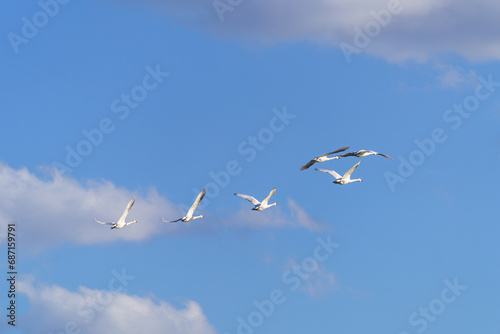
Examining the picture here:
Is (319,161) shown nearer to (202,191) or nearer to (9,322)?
(202,191)

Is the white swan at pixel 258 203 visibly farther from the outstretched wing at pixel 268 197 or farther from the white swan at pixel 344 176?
the white swan at pixel 344 176

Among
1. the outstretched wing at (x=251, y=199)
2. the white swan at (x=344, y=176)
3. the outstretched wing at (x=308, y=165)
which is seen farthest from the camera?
the outstretched wing at (x=251, y=199)

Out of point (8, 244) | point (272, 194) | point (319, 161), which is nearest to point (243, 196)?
point (272, 194)

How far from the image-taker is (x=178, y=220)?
148m

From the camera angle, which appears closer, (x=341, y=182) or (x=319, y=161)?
(x=319, y=161)

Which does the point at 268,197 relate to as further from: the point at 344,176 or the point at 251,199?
the point at 344,176

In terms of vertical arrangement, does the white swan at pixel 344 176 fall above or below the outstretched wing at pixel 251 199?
below

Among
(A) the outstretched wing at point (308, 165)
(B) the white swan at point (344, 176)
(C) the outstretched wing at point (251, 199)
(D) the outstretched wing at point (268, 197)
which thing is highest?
(C) the outstretched wing at point (251, 199)

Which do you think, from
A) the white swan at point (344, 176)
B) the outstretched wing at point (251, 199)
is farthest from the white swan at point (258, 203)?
the white swan at point (344, 176)

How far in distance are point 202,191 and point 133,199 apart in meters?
7.62

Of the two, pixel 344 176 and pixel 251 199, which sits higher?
pixel 251 199

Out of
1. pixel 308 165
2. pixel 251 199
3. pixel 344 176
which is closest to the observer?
pixel 308 165

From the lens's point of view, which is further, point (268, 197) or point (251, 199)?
point (251, 199)

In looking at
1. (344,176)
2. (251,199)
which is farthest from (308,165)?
(251,199)
